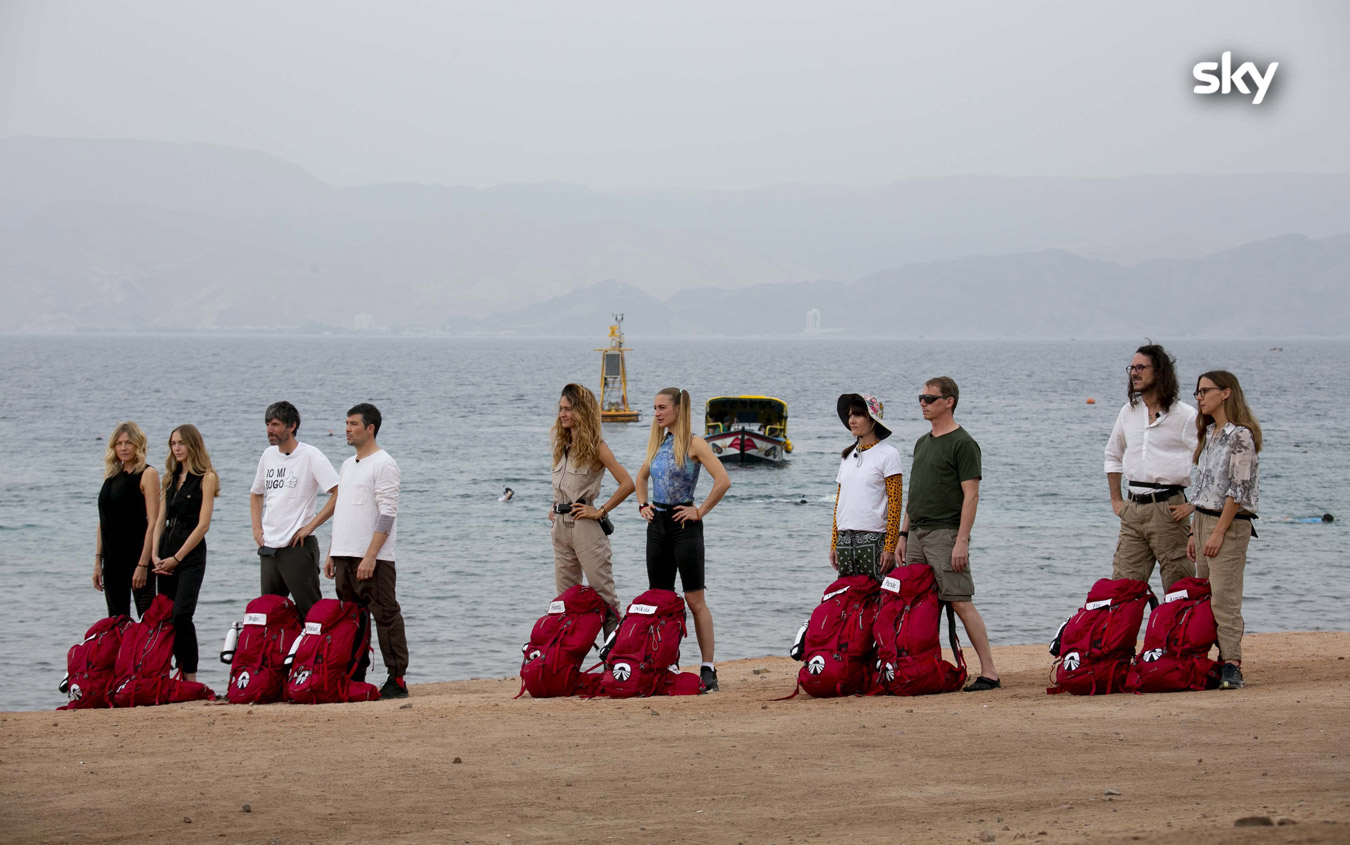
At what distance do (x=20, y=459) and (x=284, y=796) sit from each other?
1647 inches

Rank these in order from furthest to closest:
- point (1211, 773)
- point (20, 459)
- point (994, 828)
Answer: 1. point (20, 459)
2. point (1211, 773)
3. point (994, 828)

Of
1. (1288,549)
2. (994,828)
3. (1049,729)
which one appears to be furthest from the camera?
(1288,549)

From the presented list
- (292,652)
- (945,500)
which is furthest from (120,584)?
(945,500)

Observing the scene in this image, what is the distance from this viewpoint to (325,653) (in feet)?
28.2

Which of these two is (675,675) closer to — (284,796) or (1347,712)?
(284,796)

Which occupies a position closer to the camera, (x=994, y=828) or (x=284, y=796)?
(x=994, y=828)

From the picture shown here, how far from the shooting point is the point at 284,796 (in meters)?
6.20

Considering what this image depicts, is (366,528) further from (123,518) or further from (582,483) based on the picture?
(123,518)

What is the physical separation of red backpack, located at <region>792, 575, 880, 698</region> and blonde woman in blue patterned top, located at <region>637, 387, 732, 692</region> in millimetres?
796

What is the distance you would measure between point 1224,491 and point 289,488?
6.10 meters

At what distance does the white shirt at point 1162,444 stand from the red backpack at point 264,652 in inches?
222

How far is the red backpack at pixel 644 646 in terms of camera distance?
27.7 feet

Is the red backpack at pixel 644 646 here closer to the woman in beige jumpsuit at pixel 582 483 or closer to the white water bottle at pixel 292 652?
the woman in beige jumpsuit at pixel 582 483

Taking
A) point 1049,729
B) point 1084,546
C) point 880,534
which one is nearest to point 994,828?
point 1049,729
